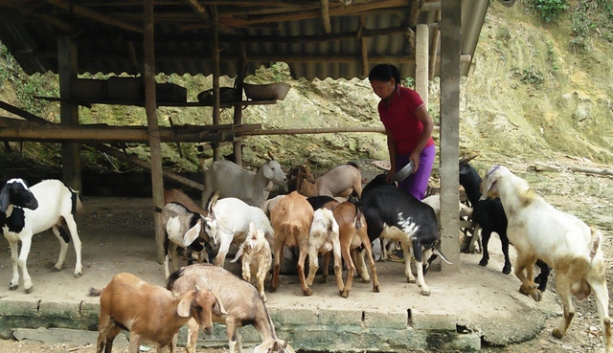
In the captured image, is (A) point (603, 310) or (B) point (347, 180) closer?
(A) point (603, 310)

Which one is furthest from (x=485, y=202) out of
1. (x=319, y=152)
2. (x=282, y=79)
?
(x=282, y=79)

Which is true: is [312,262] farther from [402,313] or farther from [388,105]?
[388,105]

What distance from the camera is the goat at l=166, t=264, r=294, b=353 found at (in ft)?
14.3

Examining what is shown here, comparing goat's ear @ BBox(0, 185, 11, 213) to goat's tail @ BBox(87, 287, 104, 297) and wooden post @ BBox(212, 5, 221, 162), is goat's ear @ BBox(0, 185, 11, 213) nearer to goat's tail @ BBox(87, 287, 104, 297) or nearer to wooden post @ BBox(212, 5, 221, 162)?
goat's tail @ BBox(87, 287, 104, 297)

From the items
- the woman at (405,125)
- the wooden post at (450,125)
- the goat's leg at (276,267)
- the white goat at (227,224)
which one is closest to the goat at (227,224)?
the white goat at (227,224)

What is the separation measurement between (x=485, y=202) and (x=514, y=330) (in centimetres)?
178

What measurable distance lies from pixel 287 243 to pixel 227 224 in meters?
0.62

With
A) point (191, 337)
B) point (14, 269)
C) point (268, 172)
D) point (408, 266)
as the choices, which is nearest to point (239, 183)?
point (268, 172)

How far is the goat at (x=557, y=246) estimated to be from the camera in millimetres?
4918

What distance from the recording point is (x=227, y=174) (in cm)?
810

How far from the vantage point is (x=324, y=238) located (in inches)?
213

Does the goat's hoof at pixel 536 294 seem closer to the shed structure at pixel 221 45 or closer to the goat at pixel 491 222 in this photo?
the goat at pixel 491 222

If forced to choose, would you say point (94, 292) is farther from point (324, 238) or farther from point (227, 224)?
point (324, 238)

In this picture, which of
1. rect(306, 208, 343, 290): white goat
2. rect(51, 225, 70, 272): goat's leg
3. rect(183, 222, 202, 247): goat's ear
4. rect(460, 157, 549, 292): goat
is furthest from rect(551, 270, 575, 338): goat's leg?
rect(51, 225, 70, 272): goat's leg
